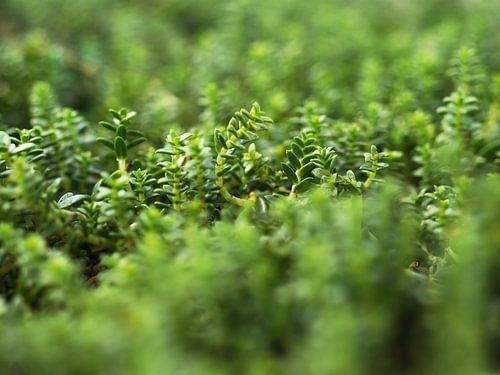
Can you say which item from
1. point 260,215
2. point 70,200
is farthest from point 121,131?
point 260,215

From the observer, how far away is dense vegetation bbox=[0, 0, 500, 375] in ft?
2.54

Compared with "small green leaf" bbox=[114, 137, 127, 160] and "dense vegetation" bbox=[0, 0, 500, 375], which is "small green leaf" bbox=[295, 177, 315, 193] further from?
"small green leaf" bbox=[114, 137, 127, 160]

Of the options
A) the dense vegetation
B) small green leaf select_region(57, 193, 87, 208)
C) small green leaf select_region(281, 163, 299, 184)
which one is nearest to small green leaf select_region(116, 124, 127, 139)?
the dense vegetation

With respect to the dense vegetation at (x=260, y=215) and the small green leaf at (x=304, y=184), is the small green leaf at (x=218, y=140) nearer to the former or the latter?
the dense vegetation at (x=260, y=215)

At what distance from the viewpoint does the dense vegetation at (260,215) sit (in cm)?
77

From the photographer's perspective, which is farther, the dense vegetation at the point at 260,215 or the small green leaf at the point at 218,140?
the small green leaf at the point at 218,140

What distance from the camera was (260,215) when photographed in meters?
1.06

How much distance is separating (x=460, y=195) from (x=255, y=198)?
339 millimetres

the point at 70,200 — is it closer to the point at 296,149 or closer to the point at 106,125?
the point at 106,125

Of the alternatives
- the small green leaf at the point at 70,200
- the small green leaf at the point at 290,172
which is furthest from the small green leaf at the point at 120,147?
the small green leaf at the point at 290,172

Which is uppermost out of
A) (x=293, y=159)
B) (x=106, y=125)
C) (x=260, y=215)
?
(x=106, y=125)

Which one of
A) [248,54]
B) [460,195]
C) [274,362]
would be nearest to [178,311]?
[274,362]

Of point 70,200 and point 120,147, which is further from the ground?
point 120,147

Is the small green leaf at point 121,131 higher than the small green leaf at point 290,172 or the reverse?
higher
